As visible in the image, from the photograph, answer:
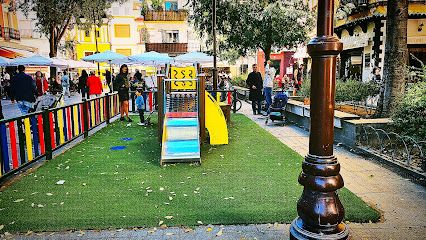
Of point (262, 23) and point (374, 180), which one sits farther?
point (262, 23)

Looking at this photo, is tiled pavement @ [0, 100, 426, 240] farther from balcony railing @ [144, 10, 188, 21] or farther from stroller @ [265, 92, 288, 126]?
balcony railing @ [144, 10, 188, 21]

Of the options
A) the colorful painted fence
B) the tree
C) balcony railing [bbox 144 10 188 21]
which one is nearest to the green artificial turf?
the colorful painted fence

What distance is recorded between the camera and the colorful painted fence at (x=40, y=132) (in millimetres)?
5544

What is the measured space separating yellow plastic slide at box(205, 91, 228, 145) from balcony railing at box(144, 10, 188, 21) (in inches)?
1421

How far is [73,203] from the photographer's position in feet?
15.2

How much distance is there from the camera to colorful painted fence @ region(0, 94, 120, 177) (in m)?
5.54

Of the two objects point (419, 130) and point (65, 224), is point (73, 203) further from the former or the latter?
point (419, 130)

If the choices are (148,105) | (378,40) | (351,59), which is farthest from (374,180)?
(351,59)

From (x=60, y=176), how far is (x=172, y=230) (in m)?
3.00

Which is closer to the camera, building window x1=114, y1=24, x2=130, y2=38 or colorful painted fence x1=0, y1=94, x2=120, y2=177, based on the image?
colorful painted fence x1=0, y1=94, x2=120, y2=177

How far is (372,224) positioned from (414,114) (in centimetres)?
353

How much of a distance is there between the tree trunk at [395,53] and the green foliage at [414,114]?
106cm

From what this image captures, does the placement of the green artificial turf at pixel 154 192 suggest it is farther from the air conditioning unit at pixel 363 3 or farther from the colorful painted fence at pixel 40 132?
the air conditioning unit at pixel 363 3

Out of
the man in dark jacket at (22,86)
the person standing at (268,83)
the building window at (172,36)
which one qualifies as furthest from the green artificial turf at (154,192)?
the building window at (172,36)
